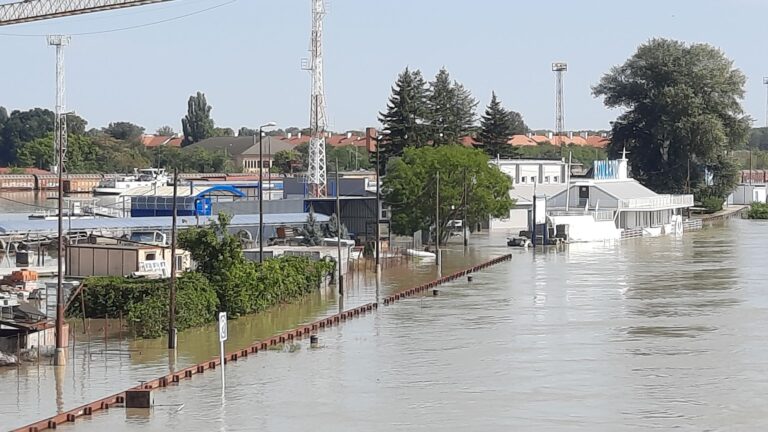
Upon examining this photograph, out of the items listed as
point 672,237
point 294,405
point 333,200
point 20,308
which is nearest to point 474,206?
point 333,200

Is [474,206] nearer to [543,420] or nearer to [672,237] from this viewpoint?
[672,237]

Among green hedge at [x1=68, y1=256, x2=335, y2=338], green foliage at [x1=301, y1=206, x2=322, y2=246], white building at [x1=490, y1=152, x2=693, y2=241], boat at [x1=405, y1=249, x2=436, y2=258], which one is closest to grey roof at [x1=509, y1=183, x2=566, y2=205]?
white building at [x1=490, y1=152, x2=693, y2=241]

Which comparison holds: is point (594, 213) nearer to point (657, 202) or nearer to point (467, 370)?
point (657, 202)

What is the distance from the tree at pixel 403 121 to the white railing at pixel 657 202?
1895 centimetres

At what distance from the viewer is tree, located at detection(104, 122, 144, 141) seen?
187 m

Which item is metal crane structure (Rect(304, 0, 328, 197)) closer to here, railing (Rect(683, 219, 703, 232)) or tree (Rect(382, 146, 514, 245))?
tree (Rect(382, 146, 514, 245))

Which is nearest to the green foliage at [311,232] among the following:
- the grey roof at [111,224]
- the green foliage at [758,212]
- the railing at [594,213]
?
the grey roof at [111,224]

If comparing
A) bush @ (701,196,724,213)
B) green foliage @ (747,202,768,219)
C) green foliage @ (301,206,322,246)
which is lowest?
green foliage @ (301,206,322,246)

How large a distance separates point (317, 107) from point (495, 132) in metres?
39.1

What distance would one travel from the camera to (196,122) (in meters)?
181

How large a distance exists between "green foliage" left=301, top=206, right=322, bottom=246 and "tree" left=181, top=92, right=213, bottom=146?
398 feet

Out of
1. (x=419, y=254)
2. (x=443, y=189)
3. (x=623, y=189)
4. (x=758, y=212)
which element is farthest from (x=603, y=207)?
(x=758, y=212)

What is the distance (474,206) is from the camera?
65.4 m

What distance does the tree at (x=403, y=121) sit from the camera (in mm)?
96625
